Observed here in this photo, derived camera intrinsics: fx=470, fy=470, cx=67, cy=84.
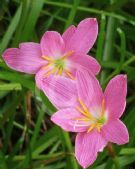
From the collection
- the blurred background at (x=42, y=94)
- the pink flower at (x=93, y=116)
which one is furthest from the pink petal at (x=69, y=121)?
the blurred background at (x=42, y=94)

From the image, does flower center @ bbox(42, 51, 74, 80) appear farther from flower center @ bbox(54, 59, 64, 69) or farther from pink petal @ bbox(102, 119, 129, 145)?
pink petal @ bbox(102, 119, 129, 145)

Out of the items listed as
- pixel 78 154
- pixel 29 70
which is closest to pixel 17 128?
pixel 29 70

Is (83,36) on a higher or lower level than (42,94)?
higher

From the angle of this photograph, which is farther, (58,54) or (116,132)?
(58,54)

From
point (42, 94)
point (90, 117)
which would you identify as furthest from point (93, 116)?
point (42, 94)

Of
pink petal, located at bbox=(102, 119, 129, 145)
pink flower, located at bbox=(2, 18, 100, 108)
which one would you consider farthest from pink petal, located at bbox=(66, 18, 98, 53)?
pink petal, located at bbox=(102, 119, 129, 145)

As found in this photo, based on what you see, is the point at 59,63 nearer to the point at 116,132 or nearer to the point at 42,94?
the point at 42,94

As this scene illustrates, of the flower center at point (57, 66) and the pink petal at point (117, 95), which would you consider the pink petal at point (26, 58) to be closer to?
the flower center at point (57, 66)
